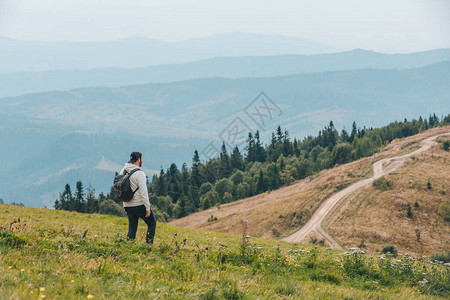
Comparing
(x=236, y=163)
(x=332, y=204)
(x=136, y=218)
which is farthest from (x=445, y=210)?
(x=236, y=163)

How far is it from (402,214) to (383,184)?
8.29 metres

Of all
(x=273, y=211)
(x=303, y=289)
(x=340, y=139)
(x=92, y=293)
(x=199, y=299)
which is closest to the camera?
(x=92, y=293)

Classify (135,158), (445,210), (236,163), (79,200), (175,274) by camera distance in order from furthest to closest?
1. (236,163)
2. (79,200)
3. (445,210)
4. (135,158)
5. (175,274)

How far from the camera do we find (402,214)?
4734 centimetres

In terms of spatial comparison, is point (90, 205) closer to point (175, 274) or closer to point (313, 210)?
point (313, 210)

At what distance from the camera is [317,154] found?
150 m

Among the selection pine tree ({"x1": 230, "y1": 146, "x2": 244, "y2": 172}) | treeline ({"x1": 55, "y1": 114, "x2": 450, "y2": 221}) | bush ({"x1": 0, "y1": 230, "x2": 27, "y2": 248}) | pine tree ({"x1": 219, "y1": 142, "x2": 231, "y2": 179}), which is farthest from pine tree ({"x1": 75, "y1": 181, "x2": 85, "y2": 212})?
bush ({"x1": 0, "y1": 230, "x2": 27, "y2": 248})

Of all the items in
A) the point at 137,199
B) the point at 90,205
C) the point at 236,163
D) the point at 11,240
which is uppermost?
the point at 137,199

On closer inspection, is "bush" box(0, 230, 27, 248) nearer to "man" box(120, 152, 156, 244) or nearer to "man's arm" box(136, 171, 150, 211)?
"man" box(120, 152, 156, 244)

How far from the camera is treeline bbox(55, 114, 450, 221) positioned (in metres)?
115

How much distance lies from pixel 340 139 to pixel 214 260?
161318 millimetres

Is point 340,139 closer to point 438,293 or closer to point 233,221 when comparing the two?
point 233,221

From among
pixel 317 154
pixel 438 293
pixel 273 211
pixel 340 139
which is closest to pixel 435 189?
pixel 273 211

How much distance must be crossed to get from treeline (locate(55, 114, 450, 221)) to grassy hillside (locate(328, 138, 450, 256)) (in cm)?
4582
